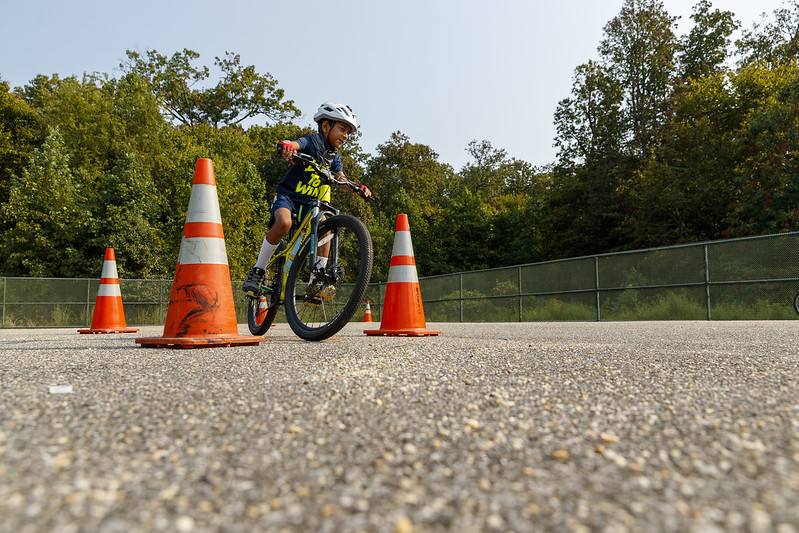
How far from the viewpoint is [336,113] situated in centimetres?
507

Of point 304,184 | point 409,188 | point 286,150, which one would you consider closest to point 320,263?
point 304,184

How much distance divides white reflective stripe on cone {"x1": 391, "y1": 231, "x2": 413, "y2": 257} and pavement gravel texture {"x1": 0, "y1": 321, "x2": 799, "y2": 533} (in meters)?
3.41

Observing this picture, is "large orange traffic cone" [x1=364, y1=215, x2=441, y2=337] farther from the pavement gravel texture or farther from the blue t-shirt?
the pavement gravel texture

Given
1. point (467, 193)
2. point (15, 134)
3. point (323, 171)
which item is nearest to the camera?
point (323, 171)

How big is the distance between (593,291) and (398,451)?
14.7 meters

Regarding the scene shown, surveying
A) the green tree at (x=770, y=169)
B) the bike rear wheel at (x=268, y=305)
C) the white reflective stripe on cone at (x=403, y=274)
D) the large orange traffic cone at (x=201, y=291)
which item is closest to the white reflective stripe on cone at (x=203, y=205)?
the large orange traffic cone at (x=201, y=291)

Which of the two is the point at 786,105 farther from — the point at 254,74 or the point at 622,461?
the point at 254,74

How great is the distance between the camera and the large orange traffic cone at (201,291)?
160 inches

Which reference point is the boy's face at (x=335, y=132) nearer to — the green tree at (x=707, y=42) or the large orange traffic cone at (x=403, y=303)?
the large orange traffic cone at (x=403, y=303)

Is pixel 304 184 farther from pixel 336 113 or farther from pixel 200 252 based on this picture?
pixel 200 252

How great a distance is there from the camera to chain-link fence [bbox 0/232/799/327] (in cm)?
1190

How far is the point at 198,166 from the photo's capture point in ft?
15.0

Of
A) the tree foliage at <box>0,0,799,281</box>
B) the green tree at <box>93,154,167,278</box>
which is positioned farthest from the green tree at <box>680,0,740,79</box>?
the green tree at <box>93,154,167,278</box>

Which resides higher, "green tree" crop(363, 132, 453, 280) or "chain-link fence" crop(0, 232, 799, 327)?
"green tree" crop(363, 132, 453, 280)
